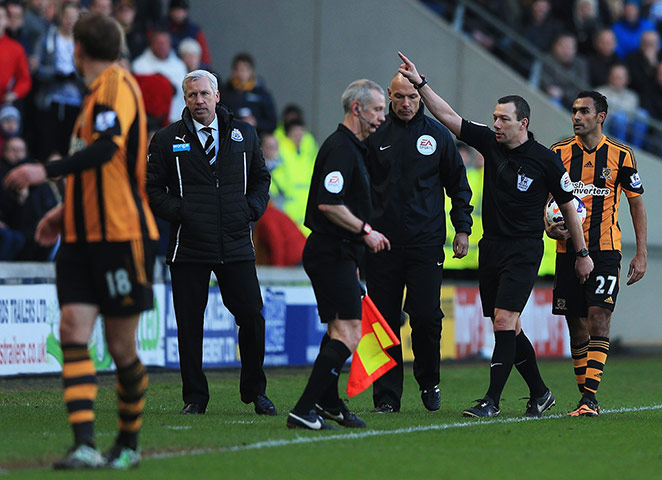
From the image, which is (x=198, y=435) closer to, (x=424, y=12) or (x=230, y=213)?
(x=230, y=213)

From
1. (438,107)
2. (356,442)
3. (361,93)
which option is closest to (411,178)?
(438,107)

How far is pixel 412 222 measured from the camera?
30.1ft

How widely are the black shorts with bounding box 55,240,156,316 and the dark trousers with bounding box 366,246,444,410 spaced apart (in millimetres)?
3333

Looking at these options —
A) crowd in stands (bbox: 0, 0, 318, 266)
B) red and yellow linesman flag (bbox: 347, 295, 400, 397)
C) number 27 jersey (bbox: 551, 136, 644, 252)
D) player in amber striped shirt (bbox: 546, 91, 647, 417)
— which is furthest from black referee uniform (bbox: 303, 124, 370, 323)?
crowd in stands (bbox: 0, 0, 318, 266)

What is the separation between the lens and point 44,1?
15.1 m

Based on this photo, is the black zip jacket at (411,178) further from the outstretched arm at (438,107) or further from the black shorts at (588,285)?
the black shorts at (588,285)

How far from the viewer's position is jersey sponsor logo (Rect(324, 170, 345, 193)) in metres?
7.35

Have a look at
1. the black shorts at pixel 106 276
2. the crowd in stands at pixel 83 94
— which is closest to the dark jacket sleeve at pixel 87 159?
the black shorts at pixel 106 276

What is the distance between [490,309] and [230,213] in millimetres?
2101

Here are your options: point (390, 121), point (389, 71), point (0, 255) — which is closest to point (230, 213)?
point (390, 121)

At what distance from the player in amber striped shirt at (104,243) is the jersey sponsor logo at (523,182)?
140 inches

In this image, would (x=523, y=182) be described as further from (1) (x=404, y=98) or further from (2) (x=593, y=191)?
(1) (x=404, y=98)

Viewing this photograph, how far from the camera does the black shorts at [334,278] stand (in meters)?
7.46

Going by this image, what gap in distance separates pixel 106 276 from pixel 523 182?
3832mm
